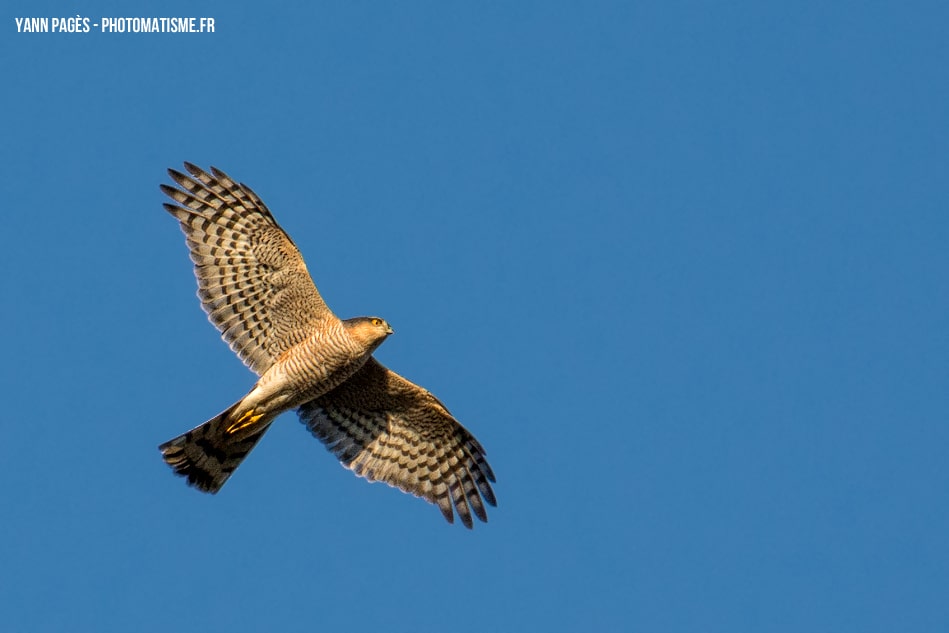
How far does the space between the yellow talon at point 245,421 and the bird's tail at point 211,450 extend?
4 centimetres

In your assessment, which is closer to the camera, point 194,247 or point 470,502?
point 194,247

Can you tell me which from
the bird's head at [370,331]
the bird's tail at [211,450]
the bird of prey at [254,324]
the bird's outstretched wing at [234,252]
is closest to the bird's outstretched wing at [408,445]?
the bird of prey at [254,324]

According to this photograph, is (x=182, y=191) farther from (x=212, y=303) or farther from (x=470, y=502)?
A: (x=470, y=502)

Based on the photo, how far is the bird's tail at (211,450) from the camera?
15.4m

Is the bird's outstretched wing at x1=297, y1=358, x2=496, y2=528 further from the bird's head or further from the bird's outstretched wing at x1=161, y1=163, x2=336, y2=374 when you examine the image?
the bird's outstretched wing at x1=161, y1=163, x2=336, y2=374

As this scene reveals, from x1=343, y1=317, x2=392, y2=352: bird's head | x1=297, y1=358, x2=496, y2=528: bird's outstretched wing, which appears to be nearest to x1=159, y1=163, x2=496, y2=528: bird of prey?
x1=343, y1=317, x2=392, y2=352: bird's head

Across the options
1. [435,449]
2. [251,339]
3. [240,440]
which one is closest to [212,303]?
[251,339]

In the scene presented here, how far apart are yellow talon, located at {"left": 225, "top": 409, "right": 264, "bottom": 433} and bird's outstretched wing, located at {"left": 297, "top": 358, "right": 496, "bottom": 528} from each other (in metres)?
1.17

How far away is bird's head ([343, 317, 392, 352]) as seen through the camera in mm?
15164

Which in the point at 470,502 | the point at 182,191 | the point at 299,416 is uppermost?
the point at 182,191

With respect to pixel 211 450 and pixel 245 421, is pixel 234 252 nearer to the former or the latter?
pixel 245 421

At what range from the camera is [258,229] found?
15.3 meters

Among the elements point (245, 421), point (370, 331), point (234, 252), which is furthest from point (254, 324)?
point (370, 331)

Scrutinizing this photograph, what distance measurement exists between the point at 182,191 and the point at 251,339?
1710mm
